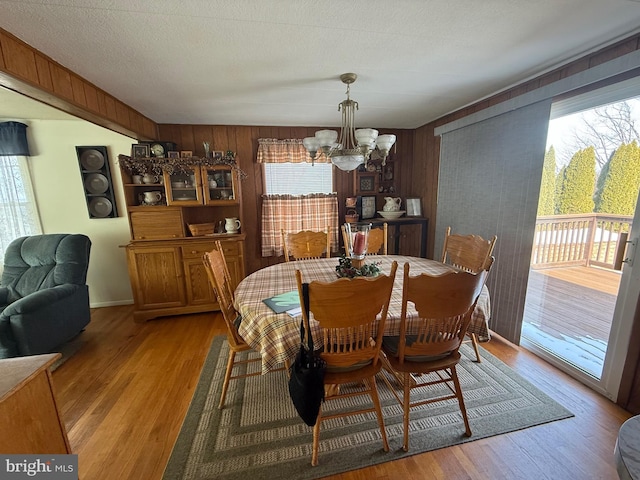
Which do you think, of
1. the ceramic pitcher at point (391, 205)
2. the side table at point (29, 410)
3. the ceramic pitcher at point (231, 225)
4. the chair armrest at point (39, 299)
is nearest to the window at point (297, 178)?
the ceramic pitcher at point (231, 225)

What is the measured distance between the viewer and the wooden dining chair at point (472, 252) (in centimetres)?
198

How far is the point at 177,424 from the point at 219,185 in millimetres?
→ 2443

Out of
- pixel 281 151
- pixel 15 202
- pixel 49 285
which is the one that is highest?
pixel 281 151

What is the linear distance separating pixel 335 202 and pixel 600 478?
3.13 meters

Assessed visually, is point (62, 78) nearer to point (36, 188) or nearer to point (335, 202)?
point (36, 188)

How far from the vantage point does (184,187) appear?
10.2 ft

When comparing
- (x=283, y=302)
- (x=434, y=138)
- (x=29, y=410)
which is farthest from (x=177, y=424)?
(x=434, y=138)

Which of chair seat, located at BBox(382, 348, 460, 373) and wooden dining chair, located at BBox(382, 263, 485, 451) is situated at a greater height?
wooden dining chair, located at BBox(382, 263, 485, 451)

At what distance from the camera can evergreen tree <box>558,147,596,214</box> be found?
1.93 meters

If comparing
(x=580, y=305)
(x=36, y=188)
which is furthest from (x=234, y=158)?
(x=580, y=305)

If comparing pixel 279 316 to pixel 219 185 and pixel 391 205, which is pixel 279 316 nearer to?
pixel 219 185

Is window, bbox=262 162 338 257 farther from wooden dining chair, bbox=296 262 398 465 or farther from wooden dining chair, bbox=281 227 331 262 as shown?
wooden dining chair, bbox=296 262 398 465

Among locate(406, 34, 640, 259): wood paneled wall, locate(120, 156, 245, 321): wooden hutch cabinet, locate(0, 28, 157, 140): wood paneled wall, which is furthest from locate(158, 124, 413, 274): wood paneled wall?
locate(0, 28, 157, 140): wood paneled wall

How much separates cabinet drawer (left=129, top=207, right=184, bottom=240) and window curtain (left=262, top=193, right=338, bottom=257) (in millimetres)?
1024
